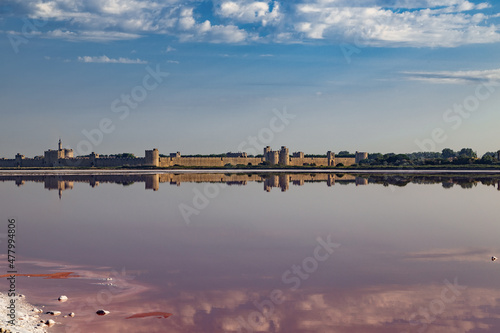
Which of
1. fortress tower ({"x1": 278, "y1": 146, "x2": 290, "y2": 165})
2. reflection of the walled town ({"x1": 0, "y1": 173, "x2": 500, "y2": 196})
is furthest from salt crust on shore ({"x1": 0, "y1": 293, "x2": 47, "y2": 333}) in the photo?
fortress tower ({"x1": 278, "y1": 146, "x2": 290, "y2": 165})

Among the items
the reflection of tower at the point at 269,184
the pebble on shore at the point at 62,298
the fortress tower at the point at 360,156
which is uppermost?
the fortress tower at the point at 360,156

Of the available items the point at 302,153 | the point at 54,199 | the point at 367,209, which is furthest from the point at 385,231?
the point at 302,153

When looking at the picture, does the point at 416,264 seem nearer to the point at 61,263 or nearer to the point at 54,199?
the point at 61,263

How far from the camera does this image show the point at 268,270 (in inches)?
445

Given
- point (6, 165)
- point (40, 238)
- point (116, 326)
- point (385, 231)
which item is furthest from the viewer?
point (6, 165)

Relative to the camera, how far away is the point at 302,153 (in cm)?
16450

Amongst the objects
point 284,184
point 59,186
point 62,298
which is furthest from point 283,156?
point 62,298

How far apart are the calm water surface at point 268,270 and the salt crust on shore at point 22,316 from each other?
318mm

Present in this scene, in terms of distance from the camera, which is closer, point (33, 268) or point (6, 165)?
Result: point (33, 268)

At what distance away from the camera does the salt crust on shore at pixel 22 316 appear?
7.30 m

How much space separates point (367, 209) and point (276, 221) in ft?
19.4

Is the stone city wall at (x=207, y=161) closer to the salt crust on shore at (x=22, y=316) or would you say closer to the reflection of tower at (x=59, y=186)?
the reflection of tower at (x=59, y=186)

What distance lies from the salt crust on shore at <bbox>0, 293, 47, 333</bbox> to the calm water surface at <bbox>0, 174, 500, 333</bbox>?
12.5 inches

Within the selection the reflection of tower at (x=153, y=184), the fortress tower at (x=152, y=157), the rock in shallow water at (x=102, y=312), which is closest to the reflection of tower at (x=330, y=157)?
the fortress tower at (x=152, y=157)
